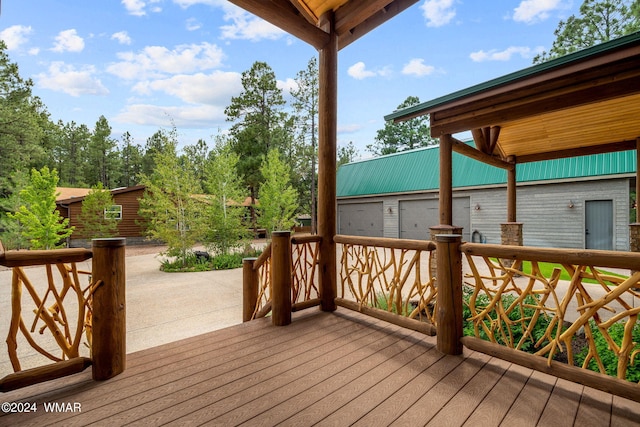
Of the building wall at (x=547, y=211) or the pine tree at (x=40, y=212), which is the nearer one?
the building wall at (x=547, y=211)

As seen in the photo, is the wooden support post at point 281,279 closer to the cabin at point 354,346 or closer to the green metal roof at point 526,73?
the cabin at point 354,346

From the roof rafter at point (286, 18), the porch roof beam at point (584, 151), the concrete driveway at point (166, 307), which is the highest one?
the roof rafter at point (286, 18)

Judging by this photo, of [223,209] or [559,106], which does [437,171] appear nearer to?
[223,209]

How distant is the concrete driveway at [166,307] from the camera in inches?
160

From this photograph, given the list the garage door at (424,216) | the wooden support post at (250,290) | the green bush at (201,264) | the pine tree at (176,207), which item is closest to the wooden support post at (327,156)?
the wooden support post at (250,290)

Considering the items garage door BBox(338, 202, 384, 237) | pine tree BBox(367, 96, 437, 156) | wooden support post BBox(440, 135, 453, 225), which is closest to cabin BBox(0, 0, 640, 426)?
wooden support post BBox(440, 135, 453, 225)

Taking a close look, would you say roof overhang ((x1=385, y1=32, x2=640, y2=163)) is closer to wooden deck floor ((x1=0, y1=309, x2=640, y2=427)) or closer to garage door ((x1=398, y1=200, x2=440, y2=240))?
wooden deck floor ((x1=0, y1=309, x2=640, y2=427))

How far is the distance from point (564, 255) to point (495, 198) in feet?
38.1

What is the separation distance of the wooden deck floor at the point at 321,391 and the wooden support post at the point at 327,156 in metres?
0.98

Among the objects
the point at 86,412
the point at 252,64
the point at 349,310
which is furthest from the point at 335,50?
the point at 252,64

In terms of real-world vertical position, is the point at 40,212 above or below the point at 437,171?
below

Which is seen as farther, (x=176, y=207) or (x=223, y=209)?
(x=223, y=209)

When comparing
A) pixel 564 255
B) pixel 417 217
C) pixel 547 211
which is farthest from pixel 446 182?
pixel 417 217

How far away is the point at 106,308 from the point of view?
200cm
